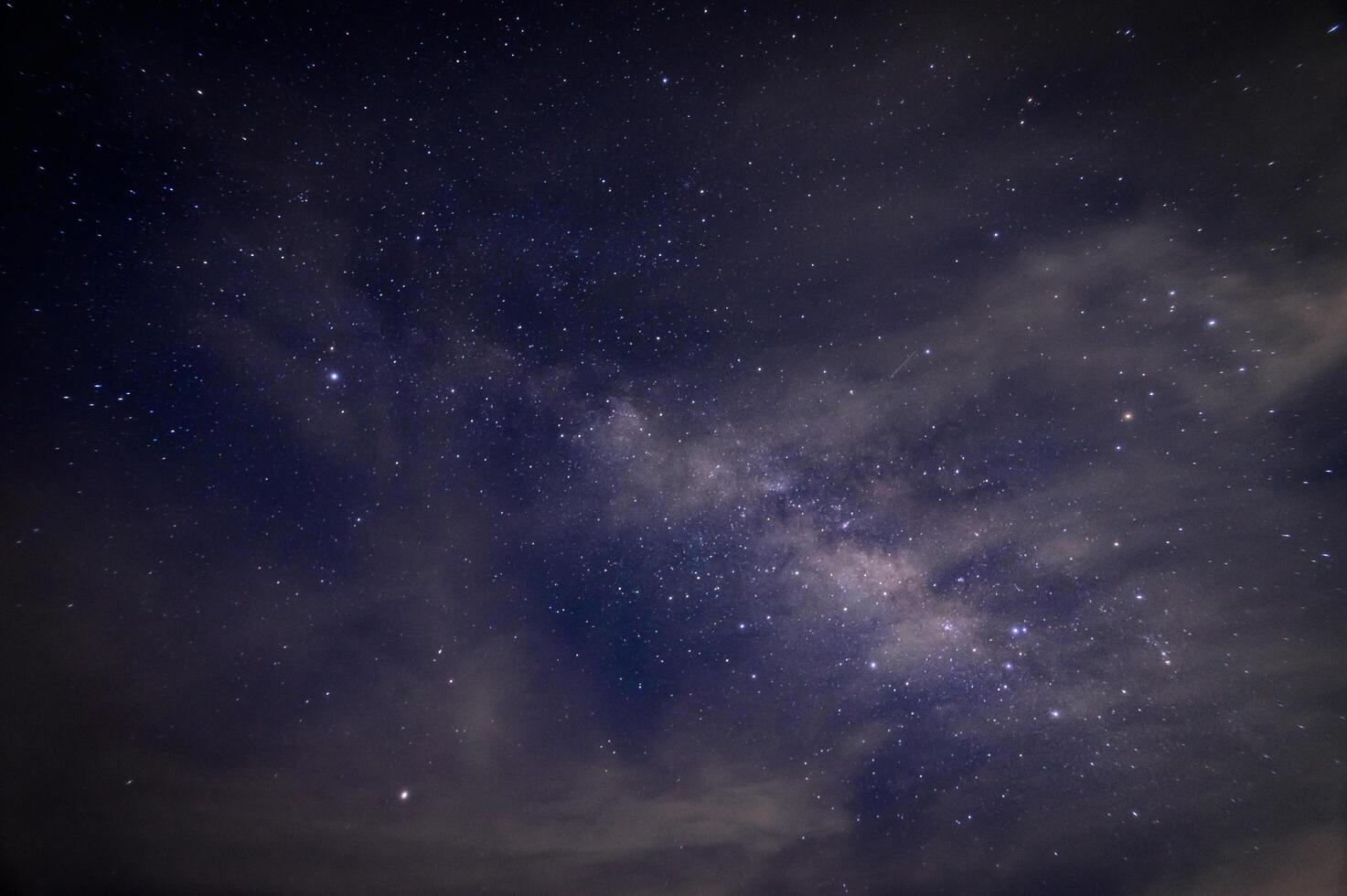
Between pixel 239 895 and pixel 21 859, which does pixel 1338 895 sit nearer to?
pixel 21 859

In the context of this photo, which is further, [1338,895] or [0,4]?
[1338,895]

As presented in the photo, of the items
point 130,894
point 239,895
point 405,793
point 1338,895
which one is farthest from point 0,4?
point 239,895

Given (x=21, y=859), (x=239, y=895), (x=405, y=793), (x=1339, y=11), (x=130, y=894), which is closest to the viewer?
(x=1339, y=11)

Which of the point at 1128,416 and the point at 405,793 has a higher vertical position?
the point at 1128,416

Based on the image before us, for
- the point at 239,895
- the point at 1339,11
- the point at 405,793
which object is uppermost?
the point at 1339,11

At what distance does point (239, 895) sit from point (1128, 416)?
40.2 m

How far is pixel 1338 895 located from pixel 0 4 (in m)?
23.8

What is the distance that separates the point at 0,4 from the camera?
5582 mm

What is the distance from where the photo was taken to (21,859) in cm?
1705

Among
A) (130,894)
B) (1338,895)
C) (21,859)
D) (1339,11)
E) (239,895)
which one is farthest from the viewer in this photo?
(239,895)

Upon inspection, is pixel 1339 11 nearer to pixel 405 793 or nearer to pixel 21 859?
pixel 405 793

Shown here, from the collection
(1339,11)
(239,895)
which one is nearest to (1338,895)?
(1339,11)

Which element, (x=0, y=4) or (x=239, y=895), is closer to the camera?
(x=0, y=4)

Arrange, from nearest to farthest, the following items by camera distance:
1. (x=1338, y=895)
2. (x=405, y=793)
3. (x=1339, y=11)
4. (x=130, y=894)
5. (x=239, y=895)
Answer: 1. (x=1339, y=11)
2. (x=1338, y=895)
3. (x=405, y=793)
4. (x=130, y=894)
5. (x=239, y=895)
